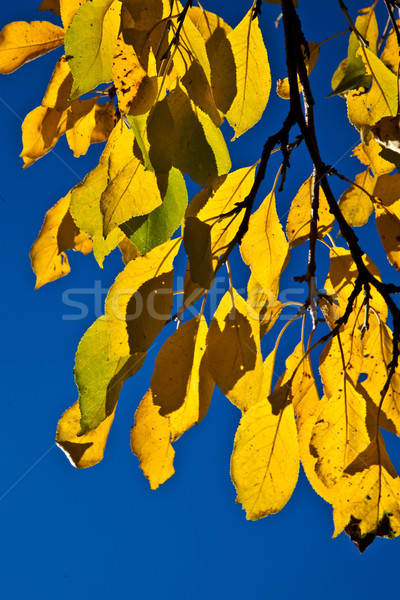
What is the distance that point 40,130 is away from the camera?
517mm

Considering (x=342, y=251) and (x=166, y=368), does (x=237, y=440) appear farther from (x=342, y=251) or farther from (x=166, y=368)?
(x=342, y=251)

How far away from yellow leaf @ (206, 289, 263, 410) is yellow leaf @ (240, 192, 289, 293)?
0.06 metres

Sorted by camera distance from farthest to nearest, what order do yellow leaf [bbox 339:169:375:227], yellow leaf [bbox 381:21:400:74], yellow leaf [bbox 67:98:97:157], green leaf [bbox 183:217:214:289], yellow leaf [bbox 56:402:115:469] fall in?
yellow leaf [bbox 381:21:400:74]
yellow leaf [bbox 339:169:375:227]
yellow leaf [bbox 67:98:97:157]
yellow leaf [bbox 56:402:115:469]
green leaf [bbox 183:217:214:289]

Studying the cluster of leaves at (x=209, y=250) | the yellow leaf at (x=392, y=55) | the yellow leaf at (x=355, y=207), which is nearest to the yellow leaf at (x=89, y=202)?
the cluster of leaves at (x=209, y=250)

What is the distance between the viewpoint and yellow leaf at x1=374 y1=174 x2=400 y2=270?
502 millimetres

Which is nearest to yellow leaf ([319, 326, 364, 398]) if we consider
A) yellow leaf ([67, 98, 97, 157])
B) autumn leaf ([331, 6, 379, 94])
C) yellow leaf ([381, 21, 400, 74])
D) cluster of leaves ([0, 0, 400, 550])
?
cluster of leaves ([0, 0, 400, 550])

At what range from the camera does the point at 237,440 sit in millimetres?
396

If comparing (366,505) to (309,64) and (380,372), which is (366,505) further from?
(309,64)

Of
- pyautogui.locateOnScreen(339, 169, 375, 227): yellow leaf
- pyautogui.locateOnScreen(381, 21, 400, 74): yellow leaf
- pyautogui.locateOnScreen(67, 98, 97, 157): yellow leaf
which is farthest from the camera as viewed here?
pyautogui.locateOnScreen(381, 21, 400, 74): yellow leaf

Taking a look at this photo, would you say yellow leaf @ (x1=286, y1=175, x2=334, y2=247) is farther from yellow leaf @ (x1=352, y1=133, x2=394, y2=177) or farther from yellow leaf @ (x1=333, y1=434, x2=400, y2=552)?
yellow leaf @ (x1=333, y1=434, x2=400, y2=552)

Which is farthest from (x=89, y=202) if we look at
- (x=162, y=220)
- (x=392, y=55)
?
(x=392, y=55)

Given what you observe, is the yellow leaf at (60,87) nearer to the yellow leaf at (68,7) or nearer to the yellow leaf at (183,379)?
the yellow leaf at (68,7)

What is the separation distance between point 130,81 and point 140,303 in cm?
14

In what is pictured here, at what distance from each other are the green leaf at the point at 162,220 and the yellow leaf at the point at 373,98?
0.25 meters
